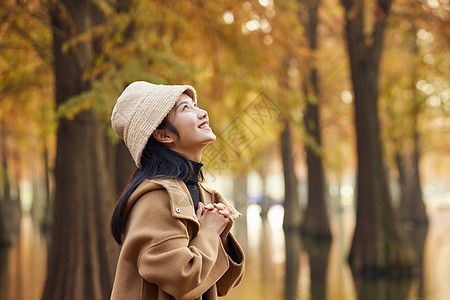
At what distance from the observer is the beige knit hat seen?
2881mm

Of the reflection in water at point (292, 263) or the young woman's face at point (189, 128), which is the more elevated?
the young woman's face at point (189, 128)

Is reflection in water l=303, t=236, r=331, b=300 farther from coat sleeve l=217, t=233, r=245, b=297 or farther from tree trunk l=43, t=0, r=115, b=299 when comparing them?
coat sleeve l=217, t=233, r=245, b=297

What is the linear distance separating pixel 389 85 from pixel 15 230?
17.4m

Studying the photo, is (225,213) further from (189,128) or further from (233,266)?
(189,128)

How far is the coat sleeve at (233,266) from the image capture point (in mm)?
2971

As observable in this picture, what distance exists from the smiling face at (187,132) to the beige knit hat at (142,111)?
6cm

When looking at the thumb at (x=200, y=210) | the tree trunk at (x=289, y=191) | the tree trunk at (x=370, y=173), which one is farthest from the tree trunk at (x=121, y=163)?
the thumb at (x=200, y=210)

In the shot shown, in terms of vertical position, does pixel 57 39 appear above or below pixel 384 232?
above

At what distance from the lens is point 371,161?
14.6m

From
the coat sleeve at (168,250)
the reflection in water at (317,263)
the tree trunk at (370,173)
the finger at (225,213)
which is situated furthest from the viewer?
the tree trunk at (370,173)

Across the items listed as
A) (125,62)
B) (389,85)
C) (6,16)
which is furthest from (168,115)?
(389,85)

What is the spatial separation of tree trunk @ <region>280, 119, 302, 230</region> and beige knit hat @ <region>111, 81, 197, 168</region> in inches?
923

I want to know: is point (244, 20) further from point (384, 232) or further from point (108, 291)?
point (108, 291)

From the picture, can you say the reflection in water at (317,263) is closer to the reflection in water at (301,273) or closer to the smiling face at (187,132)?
the reflection in water at (301,273)
